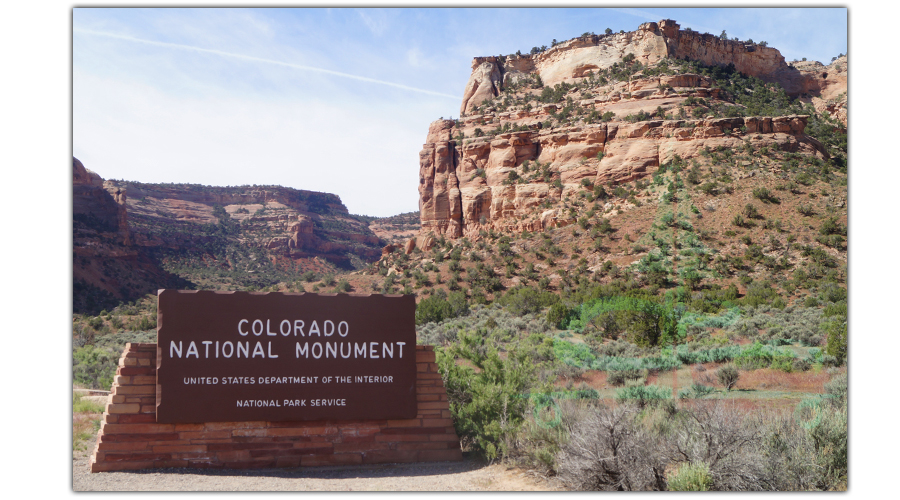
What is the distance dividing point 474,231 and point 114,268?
29.5 metres

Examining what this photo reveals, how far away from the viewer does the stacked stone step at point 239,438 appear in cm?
782

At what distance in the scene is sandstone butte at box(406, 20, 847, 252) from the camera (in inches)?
1729

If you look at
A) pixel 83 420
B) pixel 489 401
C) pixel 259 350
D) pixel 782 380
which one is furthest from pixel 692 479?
pixel 83 420

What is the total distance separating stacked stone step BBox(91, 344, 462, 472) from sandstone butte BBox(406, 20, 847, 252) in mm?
36697

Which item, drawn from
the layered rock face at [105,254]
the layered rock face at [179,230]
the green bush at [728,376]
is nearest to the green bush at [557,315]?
the green bush at [728,376]

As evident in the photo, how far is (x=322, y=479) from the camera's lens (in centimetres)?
786

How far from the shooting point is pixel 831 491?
7.66 metres

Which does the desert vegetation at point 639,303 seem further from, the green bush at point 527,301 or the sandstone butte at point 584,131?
the sandstone butte at point 584,131

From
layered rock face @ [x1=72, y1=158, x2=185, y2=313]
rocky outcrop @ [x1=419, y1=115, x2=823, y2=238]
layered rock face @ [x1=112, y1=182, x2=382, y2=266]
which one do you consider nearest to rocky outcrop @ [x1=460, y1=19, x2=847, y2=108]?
rocky outcrop @ [x1=419, y1=115, x2=823, y2=238]

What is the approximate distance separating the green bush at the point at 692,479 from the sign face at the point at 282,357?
3.44m

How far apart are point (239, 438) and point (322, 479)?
122 centimetres

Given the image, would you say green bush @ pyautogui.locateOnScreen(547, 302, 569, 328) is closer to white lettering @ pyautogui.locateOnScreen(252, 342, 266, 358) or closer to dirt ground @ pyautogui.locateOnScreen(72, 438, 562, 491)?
dirt ground @ pyautogui.locateOnScreen(72, 438, 562, 491)

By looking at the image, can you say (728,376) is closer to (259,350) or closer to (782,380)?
(782,380)

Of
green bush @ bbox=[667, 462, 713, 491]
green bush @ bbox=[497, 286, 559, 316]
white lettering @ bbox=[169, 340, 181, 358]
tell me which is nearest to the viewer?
green bush @ bbox=[667, 462, 713, 491]
